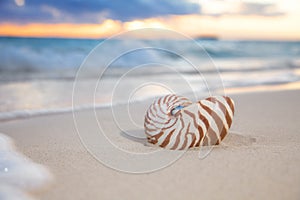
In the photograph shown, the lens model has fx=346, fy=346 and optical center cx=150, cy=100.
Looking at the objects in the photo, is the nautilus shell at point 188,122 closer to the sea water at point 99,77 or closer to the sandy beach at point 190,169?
the sandy beach at point 190,169

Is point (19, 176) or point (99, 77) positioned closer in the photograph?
point (19, 176)

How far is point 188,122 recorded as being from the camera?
2.96 metres

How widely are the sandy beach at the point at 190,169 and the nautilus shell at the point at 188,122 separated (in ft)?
0.44

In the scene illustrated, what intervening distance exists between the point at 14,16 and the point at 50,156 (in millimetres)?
16561

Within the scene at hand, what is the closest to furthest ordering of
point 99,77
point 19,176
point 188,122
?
1. point 19,176
2. point 188,122
3. point 99,77

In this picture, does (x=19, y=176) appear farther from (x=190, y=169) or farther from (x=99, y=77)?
(x=99, y=77)

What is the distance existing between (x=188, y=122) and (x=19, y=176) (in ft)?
4.58

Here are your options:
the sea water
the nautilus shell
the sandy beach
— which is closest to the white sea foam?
the sandy beach

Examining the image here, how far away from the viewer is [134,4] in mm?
19234

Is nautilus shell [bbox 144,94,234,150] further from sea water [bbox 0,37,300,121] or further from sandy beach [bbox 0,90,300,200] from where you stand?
sea water [bbox 0,37,300,121]

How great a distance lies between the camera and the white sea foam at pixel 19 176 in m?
2.10

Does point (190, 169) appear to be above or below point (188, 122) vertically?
below

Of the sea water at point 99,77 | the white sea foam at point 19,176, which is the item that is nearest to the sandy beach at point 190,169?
the white sea foam at point 19,176

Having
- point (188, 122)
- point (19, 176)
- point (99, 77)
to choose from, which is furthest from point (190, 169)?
point (99, 77)
